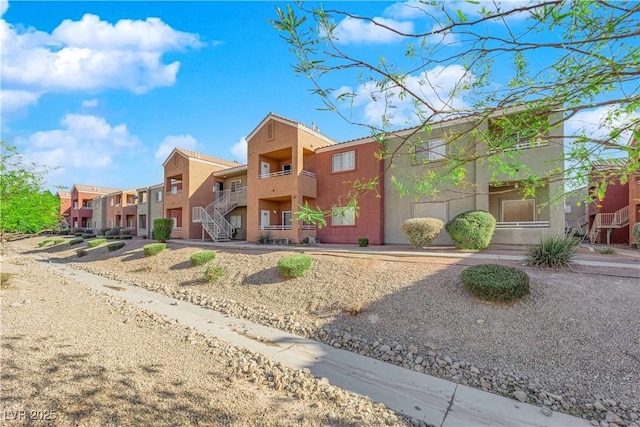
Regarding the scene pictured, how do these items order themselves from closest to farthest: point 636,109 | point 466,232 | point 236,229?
point 636,109 < point 466,232 < point 236,229

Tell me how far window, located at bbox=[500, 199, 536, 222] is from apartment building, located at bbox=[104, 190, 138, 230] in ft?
136

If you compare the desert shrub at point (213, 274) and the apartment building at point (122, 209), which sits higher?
the apartment building at point (122, 209)

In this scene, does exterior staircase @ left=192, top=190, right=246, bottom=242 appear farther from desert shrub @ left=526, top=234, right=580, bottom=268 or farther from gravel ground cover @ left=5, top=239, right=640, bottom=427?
desert shrub @ left=526, top=234, right=580, bottom=268

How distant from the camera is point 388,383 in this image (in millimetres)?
4918

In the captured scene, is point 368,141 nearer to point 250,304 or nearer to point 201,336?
point 250,304

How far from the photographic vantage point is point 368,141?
59.7 feet

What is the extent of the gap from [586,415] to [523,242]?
37.7ft

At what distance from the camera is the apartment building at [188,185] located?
84.6ft

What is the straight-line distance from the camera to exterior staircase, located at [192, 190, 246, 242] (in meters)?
23.0

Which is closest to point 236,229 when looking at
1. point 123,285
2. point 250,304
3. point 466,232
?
point 123,285

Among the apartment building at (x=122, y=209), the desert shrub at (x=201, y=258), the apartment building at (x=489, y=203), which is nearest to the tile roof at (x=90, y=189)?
the apartment building at (x=122, y=209)

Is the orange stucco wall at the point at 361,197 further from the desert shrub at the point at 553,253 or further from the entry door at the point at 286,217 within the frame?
the desert shrub at the point at 553,253

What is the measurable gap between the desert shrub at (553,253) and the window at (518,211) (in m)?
6.08

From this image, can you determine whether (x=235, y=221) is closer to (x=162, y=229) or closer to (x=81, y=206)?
(x=162, y=229)
